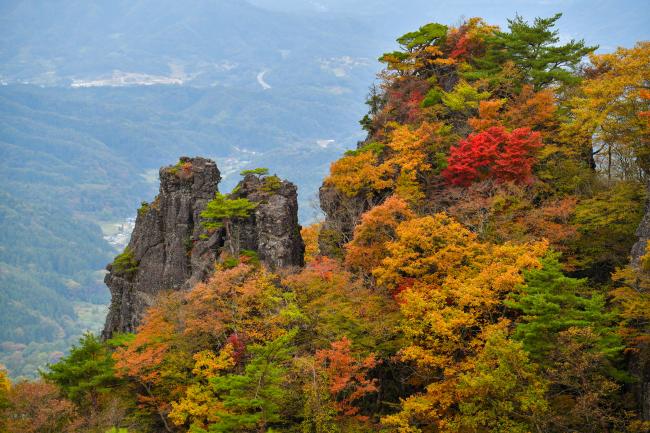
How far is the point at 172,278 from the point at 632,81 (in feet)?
124

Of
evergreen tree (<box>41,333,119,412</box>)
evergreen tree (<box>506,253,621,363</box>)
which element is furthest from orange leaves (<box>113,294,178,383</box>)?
evergreen tree (<box>506,253,621,363</box>)

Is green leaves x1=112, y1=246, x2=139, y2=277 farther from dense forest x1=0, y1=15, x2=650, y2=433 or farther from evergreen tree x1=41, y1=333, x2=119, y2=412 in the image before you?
evergreen tree x1=41, y1=333, x2=119, y2=412

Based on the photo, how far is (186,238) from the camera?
52.3 m

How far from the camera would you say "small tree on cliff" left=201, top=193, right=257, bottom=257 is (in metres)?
46.1

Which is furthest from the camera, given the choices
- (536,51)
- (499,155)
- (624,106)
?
(536,51)

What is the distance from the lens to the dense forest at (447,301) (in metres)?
25.0

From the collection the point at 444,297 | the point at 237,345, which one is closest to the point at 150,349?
the point at 237,345

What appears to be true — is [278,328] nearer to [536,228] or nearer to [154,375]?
[154,375]

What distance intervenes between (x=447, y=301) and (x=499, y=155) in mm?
13691

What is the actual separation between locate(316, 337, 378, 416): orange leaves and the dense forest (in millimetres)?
156

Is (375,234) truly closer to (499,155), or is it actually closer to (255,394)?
(499,155)

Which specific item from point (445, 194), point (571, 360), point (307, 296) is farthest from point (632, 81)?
point (307, 296)

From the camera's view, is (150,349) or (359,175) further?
(359,175)

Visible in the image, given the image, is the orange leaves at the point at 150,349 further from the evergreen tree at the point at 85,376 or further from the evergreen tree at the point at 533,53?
the evergreen tree at the point at 533,53
